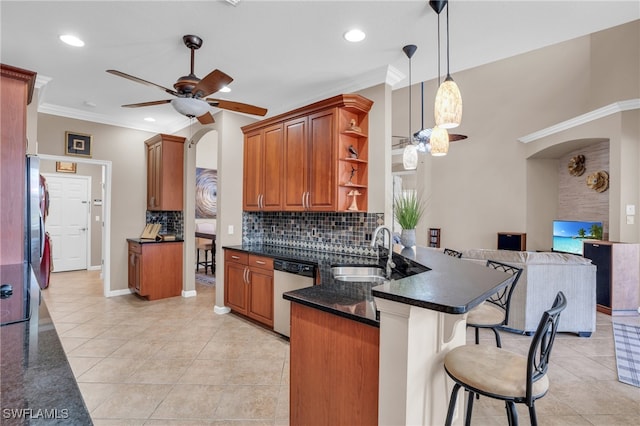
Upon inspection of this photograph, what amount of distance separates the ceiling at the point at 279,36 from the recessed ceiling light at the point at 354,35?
0.06 meters

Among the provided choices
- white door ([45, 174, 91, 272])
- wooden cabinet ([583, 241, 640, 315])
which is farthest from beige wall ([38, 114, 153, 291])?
wooden cabinet ([583, 241, 640, 315])

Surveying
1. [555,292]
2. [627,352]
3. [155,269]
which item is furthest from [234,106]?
[627,352]

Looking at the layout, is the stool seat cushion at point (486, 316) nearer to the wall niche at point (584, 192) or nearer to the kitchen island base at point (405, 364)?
the kitchen island base at point (405, 364)

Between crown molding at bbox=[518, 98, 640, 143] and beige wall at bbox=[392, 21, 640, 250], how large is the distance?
0.52ft

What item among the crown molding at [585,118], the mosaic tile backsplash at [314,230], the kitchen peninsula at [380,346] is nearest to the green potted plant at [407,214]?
the mosaic tile backsplash at [314,230]

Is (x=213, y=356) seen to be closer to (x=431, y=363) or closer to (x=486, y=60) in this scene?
(x=431, y=363)

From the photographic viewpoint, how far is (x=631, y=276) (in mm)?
4391

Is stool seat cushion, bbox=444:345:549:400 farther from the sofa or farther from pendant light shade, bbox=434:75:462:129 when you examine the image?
the sofa

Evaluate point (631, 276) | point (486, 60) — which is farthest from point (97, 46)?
point (631, 276)

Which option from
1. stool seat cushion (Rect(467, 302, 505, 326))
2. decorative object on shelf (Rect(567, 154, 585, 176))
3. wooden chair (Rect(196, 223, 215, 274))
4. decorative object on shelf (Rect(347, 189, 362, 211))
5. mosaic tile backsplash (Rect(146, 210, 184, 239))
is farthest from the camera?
wooden chair (Rect(196, 223, 215, 274))

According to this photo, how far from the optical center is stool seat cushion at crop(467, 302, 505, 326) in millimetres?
2054

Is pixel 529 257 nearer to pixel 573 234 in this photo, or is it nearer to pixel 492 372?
pixel 492 372

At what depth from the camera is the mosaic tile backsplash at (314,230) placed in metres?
3.34

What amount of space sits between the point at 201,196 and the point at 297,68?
441 centimetres
